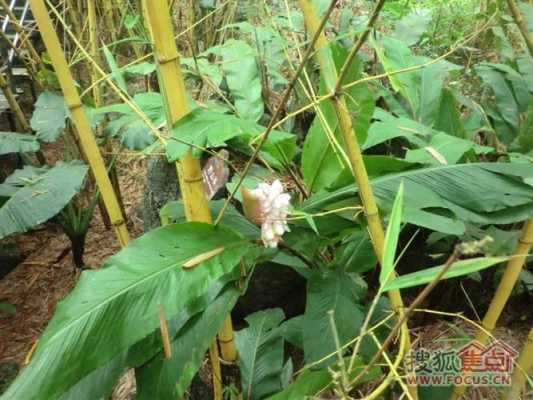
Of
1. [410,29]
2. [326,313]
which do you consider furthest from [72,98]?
[410,29]

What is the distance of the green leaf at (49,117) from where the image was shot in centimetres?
169

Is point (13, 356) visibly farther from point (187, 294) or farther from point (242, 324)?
point (187, 294)

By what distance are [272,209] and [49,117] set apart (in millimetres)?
1409

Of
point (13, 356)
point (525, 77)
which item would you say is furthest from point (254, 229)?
point (13, 356)

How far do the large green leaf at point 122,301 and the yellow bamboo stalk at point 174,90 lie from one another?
0.05 meters

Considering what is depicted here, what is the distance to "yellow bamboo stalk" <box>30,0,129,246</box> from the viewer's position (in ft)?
2.52

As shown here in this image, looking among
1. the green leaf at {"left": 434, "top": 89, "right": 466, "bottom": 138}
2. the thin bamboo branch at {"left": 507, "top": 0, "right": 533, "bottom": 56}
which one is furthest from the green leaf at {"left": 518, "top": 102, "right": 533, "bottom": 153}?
the thin bamboo branch at {"left": 507, "top": 0, "right": 533, "bottom": 56}

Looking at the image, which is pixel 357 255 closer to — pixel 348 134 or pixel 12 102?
pixel 348 134

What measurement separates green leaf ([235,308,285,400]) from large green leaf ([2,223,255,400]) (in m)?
0.27

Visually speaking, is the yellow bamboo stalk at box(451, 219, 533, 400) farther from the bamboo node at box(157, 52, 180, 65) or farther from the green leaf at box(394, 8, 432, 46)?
the green leaf at box(394, 8, 432, 46)

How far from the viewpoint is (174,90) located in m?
0.69

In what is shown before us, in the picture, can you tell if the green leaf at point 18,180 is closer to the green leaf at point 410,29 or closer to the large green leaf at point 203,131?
the large green leaf at point 203,131

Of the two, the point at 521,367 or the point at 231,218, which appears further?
the point at 231,218

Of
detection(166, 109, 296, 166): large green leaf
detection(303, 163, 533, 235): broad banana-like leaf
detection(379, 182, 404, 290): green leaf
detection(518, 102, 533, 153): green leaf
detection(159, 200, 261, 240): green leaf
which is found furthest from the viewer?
detection(518, 102, 533, 153): green leaf
